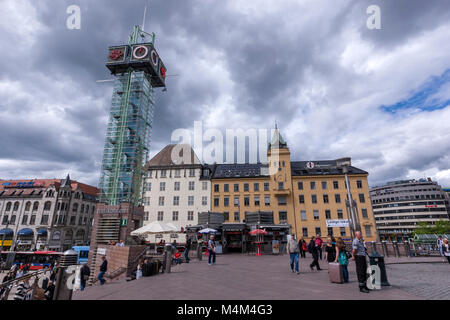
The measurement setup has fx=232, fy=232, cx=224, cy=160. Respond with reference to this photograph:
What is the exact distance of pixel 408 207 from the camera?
100500mm

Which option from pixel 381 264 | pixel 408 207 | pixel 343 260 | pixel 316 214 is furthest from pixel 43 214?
pixel 408 207

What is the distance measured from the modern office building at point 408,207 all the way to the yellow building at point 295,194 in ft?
225

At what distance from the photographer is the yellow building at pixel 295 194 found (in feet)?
140

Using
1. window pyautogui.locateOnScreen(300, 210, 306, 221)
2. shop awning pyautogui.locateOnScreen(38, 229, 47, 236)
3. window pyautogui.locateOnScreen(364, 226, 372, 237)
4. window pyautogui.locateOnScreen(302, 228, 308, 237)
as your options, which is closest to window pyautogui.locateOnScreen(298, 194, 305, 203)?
window pyautogui.locateOnScreen(300, 210, 306, 221)

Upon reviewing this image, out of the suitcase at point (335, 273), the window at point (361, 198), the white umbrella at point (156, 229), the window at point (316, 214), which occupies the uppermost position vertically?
the window at point (361, 198)

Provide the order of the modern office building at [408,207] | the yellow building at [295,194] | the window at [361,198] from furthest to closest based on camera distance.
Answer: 1. the modern office building at [408,207]
2. the window at [361,198]
3. the yellow building at [295,194]

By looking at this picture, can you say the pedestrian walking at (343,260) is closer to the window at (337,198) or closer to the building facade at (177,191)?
the building facade at (177,191)

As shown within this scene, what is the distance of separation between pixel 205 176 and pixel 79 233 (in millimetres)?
38889

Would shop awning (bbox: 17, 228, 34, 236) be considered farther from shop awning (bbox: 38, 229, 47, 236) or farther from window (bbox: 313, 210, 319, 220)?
window (bbox: 313, 210, 319, 220)

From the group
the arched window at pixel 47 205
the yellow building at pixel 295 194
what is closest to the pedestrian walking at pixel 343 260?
the yellow building at pixel 295 194

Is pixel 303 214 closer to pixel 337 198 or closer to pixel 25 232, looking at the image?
pixel 337 198
